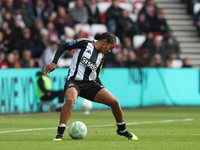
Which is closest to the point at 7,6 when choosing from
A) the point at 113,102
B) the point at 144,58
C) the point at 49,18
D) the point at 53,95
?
the point at 49,18

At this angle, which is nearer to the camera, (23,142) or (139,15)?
(23,142)

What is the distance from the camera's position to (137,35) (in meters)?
24.2

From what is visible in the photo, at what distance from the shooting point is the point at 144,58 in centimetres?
2181

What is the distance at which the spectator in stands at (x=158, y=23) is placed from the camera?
2483 centimetres

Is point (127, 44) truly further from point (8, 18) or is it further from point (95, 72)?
point (95, 72)

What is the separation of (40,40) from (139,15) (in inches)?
231

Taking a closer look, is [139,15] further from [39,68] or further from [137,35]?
[39,68]

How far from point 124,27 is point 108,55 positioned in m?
2.29

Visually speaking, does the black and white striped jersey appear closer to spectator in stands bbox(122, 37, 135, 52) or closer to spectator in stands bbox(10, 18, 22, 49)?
spectator in stands bbox(10, 18, 22, 49)

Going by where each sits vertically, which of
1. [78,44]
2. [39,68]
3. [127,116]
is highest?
[78,44]

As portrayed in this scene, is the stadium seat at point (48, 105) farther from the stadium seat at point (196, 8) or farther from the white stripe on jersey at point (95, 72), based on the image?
the stadium seat at point (196, 8)

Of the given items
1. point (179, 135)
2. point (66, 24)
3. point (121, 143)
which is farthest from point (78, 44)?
point (66, 24)

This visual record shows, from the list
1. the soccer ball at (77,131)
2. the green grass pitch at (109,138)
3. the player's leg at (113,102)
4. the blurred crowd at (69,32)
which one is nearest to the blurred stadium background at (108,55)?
the blurred crowd at (69,32)

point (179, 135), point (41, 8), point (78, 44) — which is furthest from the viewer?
point (41, 8)
